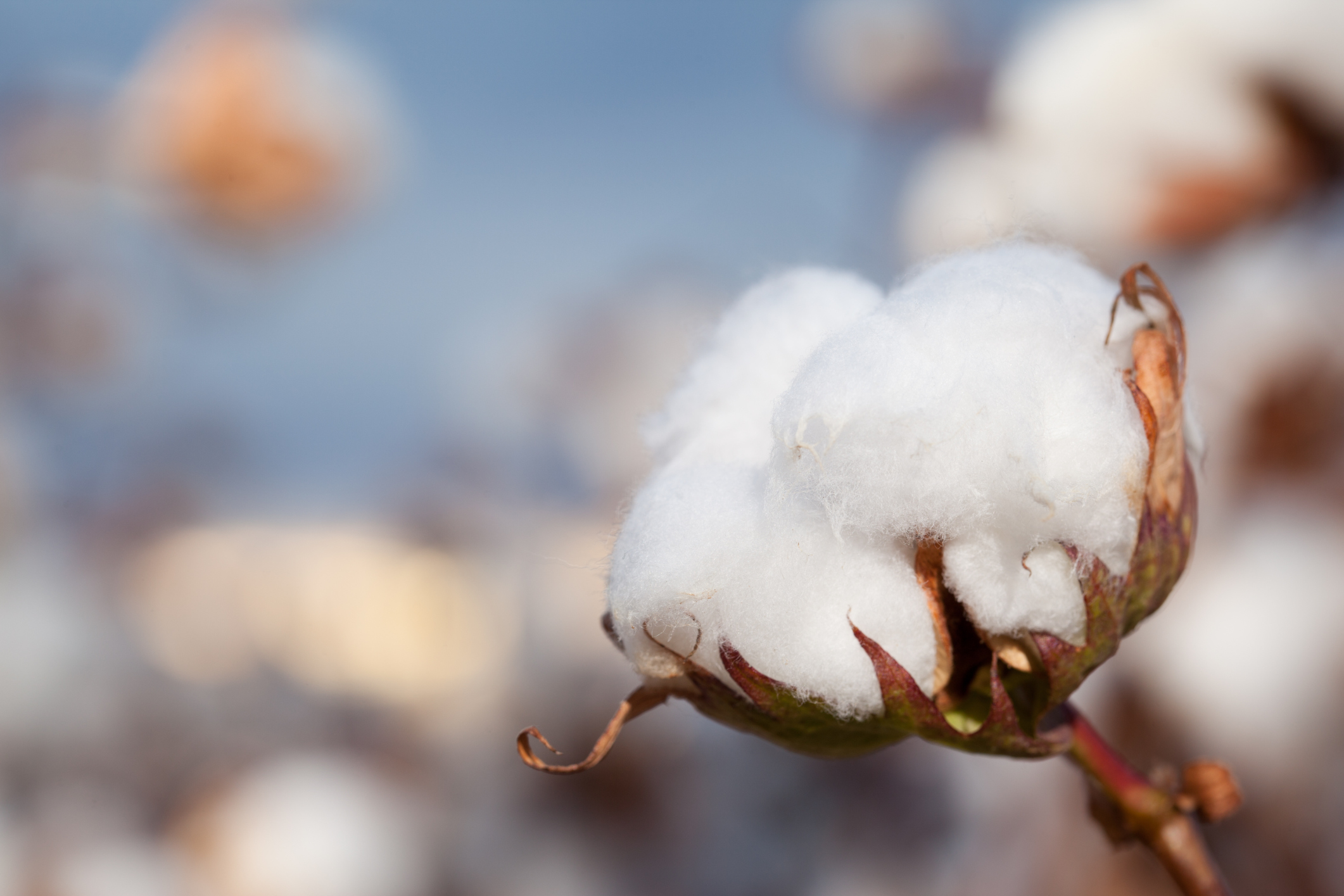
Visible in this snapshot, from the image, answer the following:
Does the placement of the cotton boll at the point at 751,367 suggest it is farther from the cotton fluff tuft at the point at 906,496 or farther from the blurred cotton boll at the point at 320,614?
the blurred cotton boll at the point at 320,614

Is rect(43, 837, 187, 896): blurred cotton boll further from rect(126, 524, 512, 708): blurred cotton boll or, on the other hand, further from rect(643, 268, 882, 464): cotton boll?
rect(643, 268, 882, 464): cotton boll

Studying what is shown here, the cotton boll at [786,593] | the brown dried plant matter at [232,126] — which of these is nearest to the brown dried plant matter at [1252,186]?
the cotton boll at [786,593]

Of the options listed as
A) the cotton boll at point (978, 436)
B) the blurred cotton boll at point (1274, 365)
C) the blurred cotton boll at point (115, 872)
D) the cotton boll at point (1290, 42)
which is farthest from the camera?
the blurred cotton boll at point (115, 872)

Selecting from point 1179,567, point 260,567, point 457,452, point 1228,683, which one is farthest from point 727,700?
point 260,567

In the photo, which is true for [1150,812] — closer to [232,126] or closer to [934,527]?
[934,527]

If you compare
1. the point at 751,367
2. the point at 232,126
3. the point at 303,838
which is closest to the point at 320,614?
the point at 232,126

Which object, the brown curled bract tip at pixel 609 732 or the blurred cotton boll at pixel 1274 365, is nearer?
the brown curled bract tip at pixel 609 732

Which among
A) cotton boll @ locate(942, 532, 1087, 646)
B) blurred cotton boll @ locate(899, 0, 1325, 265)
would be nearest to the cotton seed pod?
cotton boll @ locate(942, 532, 1087, 646)
